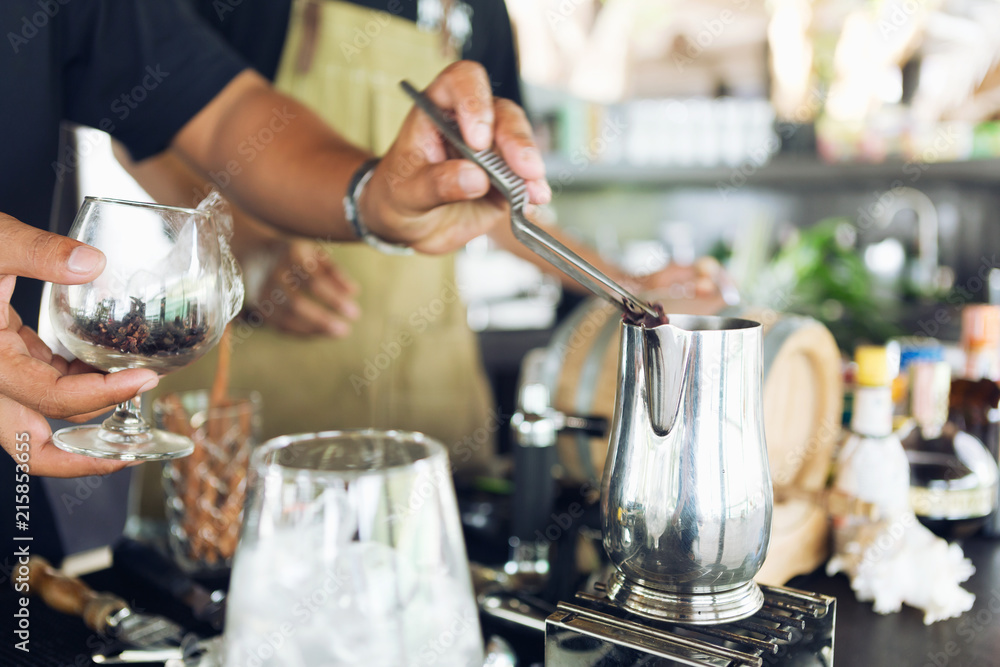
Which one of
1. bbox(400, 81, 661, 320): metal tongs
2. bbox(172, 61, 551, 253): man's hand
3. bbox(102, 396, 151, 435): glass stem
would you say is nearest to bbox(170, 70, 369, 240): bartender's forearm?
bbox(172, 61, 551, 253): man's hand

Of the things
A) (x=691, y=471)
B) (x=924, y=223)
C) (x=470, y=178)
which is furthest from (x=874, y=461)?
(x=924, y=223)

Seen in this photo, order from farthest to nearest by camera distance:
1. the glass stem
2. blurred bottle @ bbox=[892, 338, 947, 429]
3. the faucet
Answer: the faucet < blurred bottle @ bbox=[892, 338, 947, 429] < the glass stem

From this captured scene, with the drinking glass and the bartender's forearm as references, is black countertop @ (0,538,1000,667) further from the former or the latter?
the bartender's forearm

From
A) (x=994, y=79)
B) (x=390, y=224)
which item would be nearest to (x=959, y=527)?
(x=390, y=224)

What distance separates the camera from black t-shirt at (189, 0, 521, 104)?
1.60 m

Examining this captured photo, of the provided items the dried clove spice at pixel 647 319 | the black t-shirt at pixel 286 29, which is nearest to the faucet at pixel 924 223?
the black t-shirt at pixel 286 29

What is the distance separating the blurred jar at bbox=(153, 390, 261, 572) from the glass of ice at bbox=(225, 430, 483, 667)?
524 millimetres

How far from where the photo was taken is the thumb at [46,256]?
56cm

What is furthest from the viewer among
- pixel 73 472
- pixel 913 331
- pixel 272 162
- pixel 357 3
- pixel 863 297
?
pixel 913 331

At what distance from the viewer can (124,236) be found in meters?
0.59

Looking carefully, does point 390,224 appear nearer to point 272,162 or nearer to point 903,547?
point 272,162

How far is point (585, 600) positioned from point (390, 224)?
538 mm

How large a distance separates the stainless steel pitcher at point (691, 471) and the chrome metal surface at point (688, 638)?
0.02 meters

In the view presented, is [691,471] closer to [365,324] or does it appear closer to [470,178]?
[470,178]
